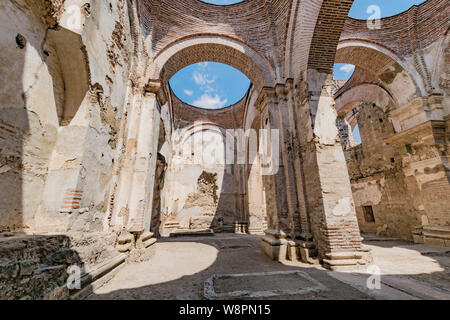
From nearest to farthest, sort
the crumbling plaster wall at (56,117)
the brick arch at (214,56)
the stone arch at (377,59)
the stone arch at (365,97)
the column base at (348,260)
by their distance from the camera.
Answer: the crumbling plaster wall at (56,117) → the column base at (348,260) → the brick arch at (214,56) → the stone arch at (377,59) → the stone arch at (365,97)

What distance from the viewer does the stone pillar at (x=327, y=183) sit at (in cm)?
350

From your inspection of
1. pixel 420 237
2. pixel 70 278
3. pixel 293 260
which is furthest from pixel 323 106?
pixel 420 237

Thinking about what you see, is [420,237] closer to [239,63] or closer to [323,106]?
[323,106]

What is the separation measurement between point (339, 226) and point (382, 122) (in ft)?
23.9

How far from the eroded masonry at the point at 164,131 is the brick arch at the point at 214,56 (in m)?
0.05

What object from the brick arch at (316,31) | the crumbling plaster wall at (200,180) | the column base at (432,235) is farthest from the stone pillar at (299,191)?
the crumbling plaster wall at (200,180)

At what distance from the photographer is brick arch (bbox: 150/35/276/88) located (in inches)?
225

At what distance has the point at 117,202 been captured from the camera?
3951 mm

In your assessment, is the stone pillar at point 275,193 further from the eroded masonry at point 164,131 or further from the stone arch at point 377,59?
the stone arch at point 377,59

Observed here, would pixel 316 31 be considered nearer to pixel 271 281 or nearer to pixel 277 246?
pixel 277 246

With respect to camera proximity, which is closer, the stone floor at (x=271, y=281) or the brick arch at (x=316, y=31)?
the stone floor at (x=271, y=281)

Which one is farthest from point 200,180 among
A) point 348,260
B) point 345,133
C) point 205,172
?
point 345,133

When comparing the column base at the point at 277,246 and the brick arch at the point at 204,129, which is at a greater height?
the brick arch at the point at 204,129
